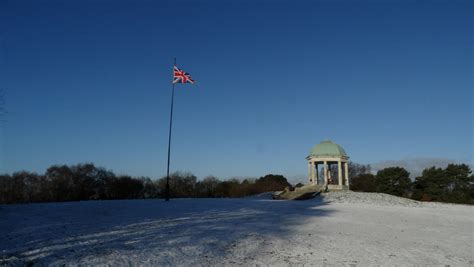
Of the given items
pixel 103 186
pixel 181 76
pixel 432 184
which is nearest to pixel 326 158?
pixel 432 184

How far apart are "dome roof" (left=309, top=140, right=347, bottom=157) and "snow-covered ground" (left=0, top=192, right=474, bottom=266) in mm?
22879

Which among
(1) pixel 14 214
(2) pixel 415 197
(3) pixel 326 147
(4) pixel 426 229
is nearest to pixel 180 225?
(1) pixel 14 214

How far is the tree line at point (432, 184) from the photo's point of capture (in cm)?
4559

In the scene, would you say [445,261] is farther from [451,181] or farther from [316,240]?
[451,181]

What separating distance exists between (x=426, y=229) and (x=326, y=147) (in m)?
25.4

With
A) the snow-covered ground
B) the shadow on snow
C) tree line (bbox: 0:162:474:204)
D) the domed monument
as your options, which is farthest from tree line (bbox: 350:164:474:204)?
the shadow on snow

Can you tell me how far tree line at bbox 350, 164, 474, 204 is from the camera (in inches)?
1795

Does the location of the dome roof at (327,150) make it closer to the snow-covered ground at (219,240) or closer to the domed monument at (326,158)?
the domed monument at (326,158)

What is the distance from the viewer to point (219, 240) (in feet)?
36.8

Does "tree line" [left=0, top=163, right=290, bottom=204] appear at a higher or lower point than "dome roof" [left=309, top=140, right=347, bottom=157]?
lower

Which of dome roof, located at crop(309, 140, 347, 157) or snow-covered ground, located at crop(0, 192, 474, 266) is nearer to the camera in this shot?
snow-covered ground, located at crop(0, 192, 474, 266)

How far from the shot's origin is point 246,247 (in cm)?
1062

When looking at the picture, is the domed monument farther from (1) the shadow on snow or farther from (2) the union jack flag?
(1) the shadow on snow

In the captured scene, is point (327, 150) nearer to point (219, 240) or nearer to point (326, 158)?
point (326, 158)
